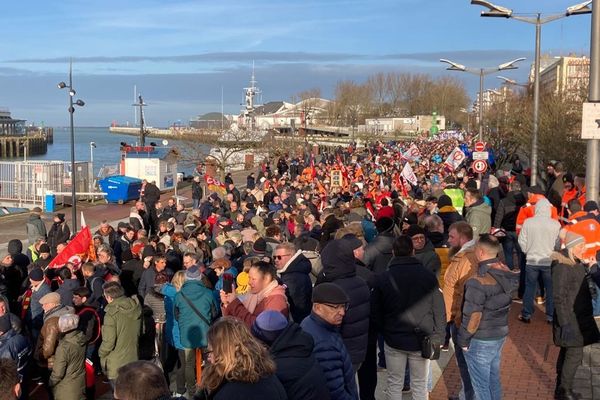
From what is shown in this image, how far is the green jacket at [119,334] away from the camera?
24.3 ft

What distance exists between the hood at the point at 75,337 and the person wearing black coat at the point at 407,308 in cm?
280

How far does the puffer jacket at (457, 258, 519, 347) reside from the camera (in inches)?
250

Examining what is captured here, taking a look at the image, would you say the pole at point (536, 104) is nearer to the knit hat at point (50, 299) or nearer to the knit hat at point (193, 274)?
the knit hat at point (193, 274)

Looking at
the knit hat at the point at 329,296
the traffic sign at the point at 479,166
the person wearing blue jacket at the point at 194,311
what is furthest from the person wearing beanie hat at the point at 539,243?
the traffic sign at the point at 479,166

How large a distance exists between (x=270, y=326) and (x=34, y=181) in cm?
2957

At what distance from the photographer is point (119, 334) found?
7.47 meters

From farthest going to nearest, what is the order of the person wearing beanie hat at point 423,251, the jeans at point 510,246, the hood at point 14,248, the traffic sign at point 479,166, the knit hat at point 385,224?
the traffic sign at point 479,166 → the jeans at point 510,246 → the hood at point 14,248 → the knit hat at point 385,224 → the person wearing beanie hat at point 423,251

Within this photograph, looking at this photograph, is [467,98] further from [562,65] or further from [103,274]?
[103,274]

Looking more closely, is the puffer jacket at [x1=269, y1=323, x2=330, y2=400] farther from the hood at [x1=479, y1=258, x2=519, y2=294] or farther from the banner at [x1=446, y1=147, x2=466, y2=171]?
the banner at [x1=446, y1=147, x2=466, y2=171]

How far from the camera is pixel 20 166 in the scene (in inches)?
1244

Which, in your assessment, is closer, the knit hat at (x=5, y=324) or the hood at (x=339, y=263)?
the hood at (x=339, y=263)

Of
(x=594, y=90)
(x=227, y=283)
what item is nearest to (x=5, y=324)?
(x=227, y=283)

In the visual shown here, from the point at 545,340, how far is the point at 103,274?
5.81 meters

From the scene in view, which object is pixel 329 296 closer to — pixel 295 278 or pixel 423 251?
pixel 295 278
